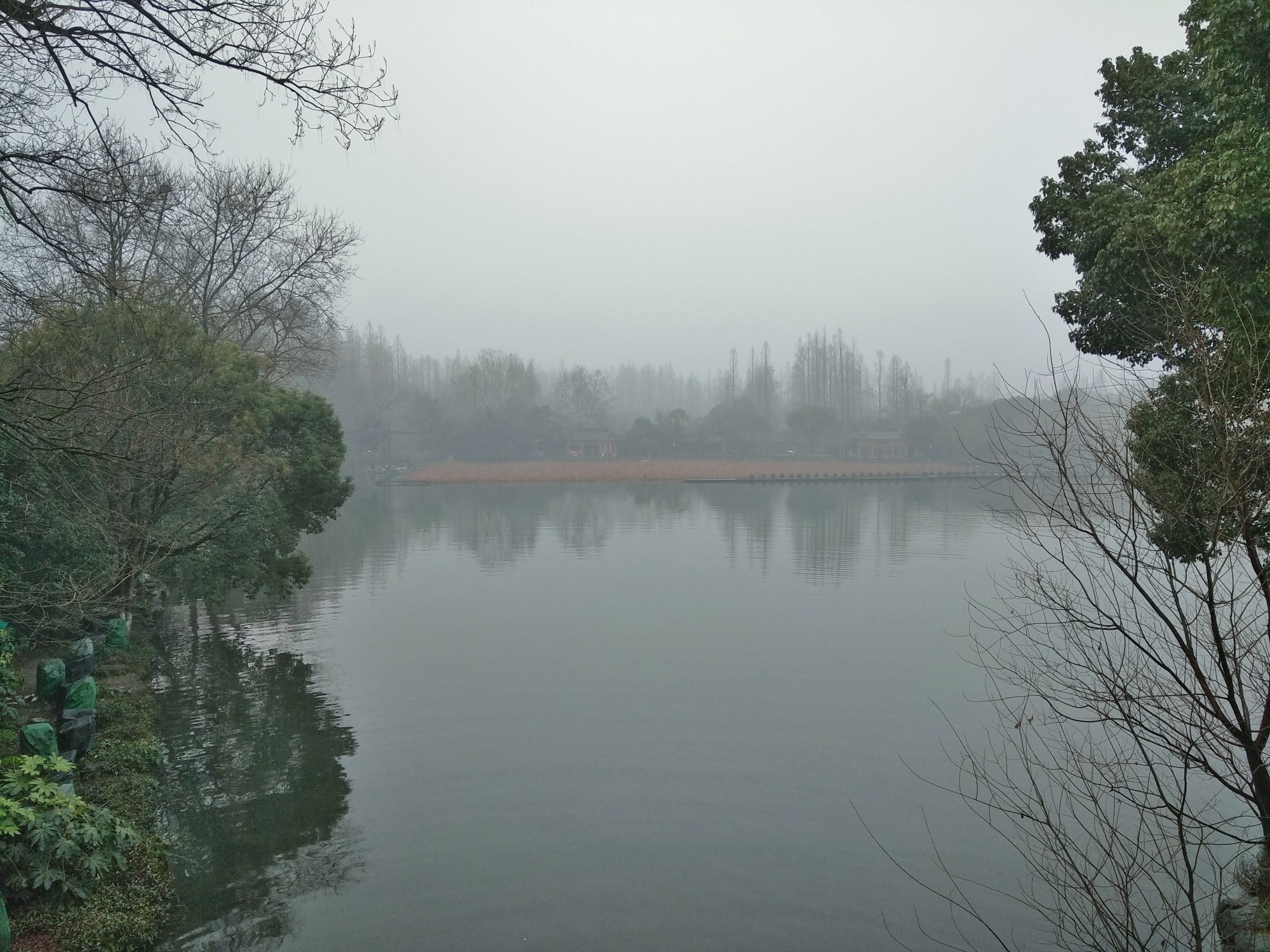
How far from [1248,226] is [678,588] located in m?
16.4

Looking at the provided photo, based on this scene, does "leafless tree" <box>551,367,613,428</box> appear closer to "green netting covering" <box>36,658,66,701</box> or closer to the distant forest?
the distant forest

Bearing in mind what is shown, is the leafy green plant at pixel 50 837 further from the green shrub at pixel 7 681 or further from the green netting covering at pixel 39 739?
the green shrub at pixel 7 681

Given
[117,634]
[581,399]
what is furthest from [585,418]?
[117,634]

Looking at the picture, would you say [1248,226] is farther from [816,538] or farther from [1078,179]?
[816,538]

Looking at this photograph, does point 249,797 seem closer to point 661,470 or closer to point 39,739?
point 39,739

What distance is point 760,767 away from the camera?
423 inches

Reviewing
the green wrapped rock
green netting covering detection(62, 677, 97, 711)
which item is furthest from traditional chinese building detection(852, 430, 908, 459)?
green netting covering detection(62, 677, 97, 711)

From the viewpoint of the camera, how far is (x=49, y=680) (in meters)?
10.4

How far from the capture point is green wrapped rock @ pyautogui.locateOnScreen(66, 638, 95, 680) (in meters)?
11.3

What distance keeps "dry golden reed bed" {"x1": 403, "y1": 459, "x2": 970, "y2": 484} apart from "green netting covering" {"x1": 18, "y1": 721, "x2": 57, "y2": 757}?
50974 millimetres

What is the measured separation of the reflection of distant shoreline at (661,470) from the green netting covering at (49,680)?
48.6 metres

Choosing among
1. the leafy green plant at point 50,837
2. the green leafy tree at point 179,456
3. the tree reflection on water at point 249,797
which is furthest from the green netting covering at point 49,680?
the leafy green plant at point 50,837

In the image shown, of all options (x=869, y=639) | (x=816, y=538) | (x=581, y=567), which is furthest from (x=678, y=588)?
(x=816, y=538)

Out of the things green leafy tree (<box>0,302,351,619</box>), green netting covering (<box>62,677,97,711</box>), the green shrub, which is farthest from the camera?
green netting covering (<box>62,677,97,711</box>)
